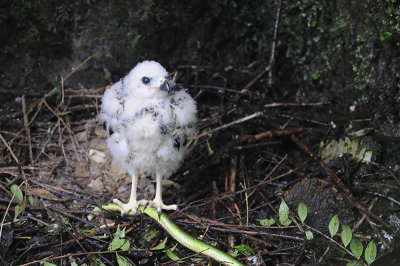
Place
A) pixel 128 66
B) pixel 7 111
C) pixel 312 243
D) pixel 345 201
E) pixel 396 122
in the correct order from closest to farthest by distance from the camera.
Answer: pixel 312 243 < pixel 345 201 < pixel 396 122 < pixel 7 111 < pixel 128 66

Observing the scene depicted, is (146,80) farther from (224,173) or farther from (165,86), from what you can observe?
(224,173)

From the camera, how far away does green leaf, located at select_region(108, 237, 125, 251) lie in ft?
9.98

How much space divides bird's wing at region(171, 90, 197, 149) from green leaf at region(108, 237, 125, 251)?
77 centimetres

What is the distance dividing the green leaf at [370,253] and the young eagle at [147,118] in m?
1.47

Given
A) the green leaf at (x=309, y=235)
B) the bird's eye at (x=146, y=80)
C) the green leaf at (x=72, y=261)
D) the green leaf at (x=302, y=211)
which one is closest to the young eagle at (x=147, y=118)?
the bird's eye at (x=146, y=80)

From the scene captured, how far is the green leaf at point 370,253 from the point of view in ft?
9.87

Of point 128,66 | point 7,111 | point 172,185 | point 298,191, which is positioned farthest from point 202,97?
point 7,111

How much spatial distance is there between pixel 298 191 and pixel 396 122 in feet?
3.58

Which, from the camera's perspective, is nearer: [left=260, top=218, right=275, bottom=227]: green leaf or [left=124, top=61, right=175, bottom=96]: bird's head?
[left=124, top=61, right=175, bottom=96]: bird's head

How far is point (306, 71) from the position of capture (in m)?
4.59

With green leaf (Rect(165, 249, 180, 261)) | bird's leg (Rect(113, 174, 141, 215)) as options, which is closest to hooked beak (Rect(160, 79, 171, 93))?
bird's leg (Rect(113, 174, 141, 215))

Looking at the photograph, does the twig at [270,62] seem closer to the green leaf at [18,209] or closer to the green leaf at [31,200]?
the green leaf at [31,200]

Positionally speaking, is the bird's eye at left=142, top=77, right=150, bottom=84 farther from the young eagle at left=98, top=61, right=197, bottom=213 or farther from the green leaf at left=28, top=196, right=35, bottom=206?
the green leaf at left=28, top=196, right=35, bottom=206

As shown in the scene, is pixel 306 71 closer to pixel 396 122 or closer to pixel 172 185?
pixel 396 122
